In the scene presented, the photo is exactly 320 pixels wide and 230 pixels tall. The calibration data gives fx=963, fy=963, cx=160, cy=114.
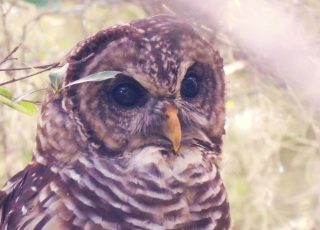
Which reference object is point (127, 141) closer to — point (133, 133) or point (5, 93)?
point (133, 133)

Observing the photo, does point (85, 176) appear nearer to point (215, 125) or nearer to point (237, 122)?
point (215, 125)

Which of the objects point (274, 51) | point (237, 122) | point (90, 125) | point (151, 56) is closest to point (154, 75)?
point (151, 56)

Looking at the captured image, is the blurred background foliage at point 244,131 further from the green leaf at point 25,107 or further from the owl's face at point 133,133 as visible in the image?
the green leaf at point 25,107

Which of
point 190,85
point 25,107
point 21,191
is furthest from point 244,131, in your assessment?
point 25,107

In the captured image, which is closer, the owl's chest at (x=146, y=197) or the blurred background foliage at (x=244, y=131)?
the owl's chest at (x=146, y=197)

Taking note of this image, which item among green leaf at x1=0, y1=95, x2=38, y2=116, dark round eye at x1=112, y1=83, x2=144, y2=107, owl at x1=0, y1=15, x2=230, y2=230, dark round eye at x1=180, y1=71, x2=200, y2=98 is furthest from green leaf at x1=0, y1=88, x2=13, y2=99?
dark round eye at x1=180, y1=71, x2=200, y2=98

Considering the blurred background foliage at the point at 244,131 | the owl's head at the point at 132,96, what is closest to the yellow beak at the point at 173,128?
the owl's head at the point at 132,96
